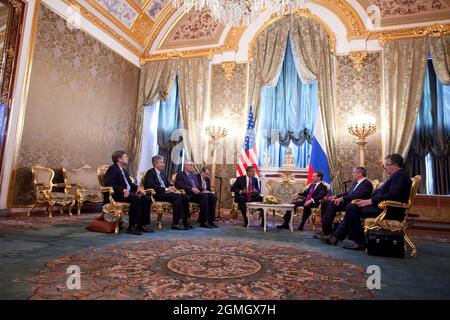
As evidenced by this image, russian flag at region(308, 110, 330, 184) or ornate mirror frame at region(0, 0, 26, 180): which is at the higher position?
ornate mirror frame at region(0, 0, 26, 180)

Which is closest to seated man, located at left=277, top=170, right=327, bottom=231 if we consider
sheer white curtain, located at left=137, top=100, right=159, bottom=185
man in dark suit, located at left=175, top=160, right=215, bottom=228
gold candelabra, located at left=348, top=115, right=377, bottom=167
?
man in dark suit, located at left=175, top=160, right=215, bottom=228

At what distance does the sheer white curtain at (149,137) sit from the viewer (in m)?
9.24

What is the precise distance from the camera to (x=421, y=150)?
23.3 feet

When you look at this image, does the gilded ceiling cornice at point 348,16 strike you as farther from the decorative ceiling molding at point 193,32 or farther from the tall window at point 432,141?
the decorative ceiling molding at point 193,32

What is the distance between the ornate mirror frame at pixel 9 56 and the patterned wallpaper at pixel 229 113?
468cm

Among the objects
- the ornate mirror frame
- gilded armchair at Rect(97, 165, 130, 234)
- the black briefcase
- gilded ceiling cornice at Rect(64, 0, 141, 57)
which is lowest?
the black briefcase

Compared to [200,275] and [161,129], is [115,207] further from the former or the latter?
[161,129]

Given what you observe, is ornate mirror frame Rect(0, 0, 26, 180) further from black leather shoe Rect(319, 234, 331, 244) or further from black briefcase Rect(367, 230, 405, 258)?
black briefcase Rect(367, 230, 405, 258)

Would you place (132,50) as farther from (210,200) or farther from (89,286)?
(89,286)

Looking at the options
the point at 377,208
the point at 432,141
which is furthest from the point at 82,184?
the point at 432,141

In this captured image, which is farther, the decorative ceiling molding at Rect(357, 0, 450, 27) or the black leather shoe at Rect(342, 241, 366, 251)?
the decorative ceiling molding at Rect(357, 0, 450, 27)

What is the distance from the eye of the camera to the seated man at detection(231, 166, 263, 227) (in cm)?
628

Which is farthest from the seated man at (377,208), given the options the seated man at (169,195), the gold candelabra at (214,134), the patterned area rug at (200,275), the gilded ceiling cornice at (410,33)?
the gilded ceiling cornice at (410,33)

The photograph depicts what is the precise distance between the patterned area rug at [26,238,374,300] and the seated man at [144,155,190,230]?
163cm
